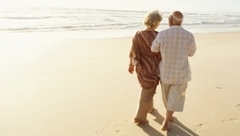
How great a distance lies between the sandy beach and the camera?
11.6 feet

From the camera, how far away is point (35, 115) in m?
3.82

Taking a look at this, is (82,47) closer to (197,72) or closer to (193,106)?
(197,72)

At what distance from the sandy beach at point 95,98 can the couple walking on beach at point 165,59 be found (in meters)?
0.40

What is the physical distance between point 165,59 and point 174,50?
0.49ft

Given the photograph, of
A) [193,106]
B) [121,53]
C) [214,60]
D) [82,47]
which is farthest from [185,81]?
[82,47]

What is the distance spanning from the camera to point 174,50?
126 inches

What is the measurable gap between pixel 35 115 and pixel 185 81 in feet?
6.69

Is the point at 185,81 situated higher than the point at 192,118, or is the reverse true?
the point at 185,81

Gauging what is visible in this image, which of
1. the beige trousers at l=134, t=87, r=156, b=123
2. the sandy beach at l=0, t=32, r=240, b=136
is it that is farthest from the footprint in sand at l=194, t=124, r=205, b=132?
the beige trousers at l=134, t=87, r=156, b=123

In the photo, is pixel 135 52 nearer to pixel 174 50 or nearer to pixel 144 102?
pixel 174 50

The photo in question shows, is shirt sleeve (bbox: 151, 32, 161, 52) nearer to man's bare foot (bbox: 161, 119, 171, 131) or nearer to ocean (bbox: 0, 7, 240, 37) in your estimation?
man's bare foot (bbox: 161, 119, 171, 131)

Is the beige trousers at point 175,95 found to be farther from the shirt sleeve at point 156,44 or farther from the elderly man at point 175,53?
the shirt sleeve at point 156,44

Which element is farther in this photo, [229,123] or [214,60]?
[214,60]

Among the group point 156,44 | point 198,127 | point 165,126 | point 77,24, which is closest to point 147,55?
point 156,44
